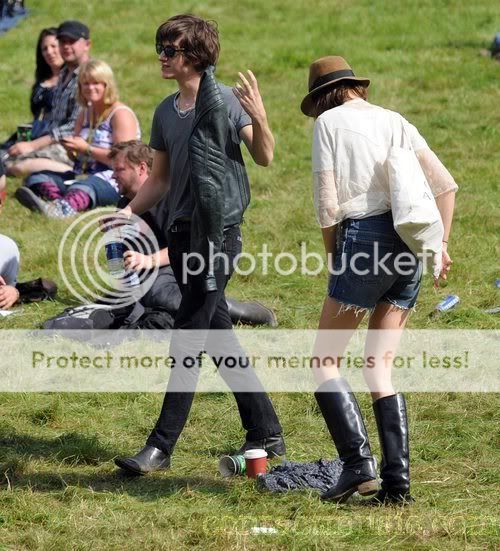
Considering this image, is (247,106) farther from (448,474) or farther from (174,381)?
(448,474)

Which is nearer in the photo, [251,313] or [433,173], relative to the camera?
[433,173]

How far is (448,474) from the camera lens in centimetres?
497

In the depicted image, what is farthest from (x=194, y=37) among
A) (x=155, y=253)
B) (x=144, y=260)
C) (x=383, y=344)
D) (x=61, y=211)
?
(x=61, y=211)

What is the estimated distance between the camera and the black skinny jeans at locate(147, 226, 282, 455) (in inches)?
193

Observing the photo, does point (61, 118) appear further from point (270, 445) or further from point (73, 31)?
point (270, 445)

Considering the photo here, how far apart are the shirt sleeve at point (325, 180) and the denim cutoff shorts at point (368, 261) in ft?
0.31

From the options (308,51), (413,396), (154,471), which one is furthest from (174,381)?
(308,51)

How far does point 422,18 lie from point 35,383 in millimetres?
9793

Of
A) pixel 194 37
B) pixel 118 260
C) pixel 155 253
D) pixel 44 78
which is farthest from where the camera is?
pixel 44 78

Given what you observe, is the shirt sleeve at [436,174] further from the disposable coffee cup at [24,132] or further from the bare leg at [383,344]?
the disposable coffee cup at [24,132]

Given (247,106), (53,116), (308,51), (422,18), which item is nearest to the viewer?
(247,106)

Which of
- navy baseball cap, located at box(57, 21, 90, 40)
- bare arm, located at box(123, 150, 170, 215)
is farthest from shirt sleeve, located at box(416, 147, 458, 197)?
navy baseball cap, located at box(57, 21, 90, 40)

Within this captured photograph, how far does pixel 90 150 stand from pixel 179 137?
4.79m

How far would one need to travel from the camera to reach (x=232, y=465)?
497 cm
